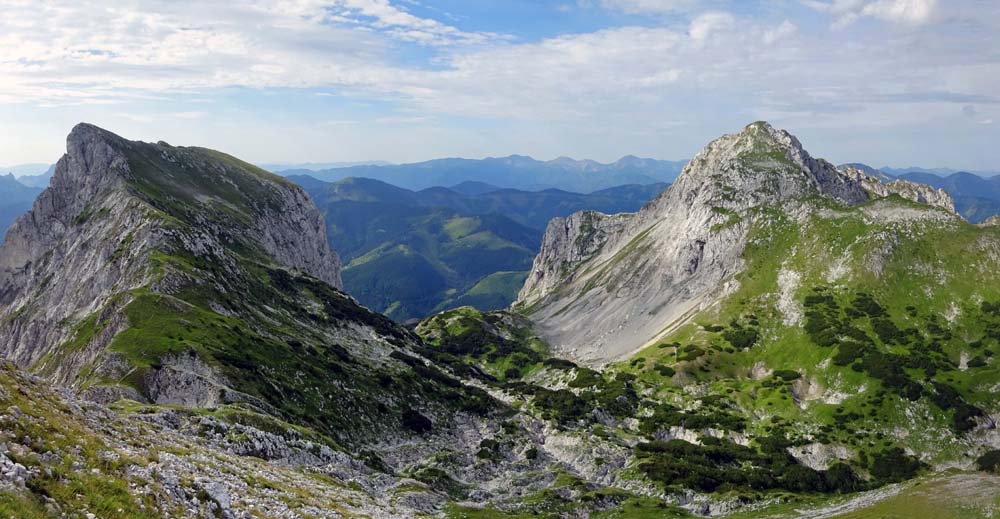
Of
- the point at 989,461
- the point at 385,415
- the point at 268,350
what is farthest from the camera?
the point at 989,461

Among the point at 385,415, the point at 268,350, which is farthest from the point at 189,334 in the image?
the point at 385,415

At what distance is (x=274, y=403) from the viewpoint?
4085 inches

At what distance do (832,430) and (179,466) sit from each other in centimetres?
16344

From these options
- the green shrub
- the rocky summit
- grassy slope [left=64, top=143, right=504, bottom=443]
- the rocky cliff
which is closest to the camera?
the rocky summit

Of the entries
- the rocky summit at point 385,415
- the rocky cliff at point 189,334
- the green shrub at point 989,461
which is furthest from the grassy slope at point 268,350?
the green shrub at point 989,461

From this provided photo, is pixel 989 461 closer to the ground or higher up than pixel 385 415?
closer to the ground

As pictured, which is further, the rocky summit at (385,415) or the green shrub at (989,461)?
the green shrub at (989,461)

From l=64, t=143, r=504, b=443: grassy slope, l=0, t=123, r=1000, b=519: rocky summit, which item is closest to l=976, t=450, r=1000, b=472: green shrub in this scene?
l=0, t=123, r=1000, b=519: rocky summit

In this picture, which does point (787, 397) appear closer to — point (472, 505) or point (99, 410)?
point (472, 505)

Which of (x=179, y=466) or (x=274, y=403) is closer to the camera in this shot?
(x=179, y=466)

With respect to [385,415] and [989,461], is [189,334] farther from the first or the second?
[989,461]

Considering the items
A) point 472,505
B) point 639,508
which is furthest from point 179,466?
point 639,508

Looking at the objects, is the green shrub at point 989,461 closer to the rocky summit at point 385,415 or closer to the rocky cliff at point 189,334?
the rocky summit at point 385,415

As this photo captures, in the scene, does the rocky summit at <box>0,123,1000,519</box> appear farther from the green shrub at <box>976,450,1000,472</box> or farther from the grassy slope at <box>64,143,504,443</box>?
the green shrub at <box>976,450,1000,472</box>
